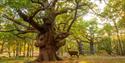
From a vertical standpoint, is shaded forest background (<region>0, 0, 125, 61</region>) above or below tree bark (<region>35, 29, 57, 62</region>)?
above

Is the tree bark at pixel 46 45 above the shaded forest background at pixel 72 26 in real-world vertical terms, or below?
below

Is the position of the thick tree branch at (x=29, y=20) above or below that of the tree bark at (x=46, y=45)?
above

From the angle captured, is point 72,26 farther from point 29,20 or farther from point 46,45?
point 29,20

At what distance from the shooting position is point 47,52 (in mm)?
27500

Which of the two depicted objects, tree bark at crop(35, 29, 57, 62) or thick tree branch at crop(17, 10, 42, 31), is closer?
thick tree branch at crop(17, 10, 42, 31)

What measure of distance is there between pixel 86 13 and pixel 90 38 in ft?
115

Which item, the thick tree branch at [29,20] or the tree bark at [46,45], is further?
the tree bark at [46,45]

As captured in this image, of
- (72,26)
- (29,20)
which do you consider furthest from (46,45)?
(72,26)

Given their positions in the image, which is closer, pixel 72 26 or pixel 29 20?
pixel 29 20

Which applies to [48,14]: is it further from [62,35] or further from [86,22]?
[86,22]

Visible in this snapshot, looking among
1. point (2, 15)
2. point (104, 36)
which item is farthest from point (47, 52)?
point (104, 36)

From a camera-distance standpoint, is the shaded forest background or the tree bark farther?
the tree bark

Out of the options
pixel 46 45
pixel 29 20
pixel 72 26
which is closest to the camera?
pixel 29 20

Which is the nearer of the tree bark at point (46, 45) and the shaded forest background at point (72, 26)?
the shaded forest background at point (72, 26)
